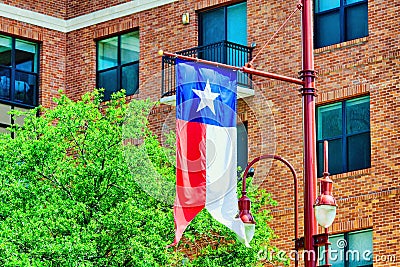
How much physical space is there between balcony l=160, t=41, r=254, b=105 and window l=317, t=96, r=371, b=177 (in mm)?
2795

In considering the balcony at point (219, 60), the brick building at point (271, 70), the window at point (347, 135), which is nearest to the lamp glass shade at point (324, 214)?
the brick building at point (271, 70)

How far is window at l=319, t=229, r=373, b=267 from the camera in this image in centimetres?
3209

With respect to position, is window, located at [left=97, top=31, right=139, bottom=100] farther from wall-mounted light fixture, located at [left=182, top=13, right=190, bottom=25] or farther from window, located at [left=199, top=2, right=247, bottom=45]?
window, located at [left=199, top=2, right=247, bottom=45]

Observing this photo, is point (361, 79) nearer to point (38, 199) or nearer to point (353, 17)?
point (353, 17)

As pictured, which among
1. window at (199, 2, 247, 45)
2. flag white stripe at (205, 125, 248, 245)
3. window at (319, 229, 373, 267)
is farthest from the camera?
window at (199, 2, 247, 45)

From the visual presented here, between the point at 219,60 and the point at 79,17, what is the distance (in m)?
6.81

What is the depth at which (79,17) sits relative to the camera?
1628 inches

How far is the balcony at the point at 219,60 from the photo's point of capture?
117 feet

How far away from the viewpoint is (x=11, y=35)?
40406mm

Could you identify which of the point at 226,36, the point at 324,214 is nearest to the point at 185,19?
the point at 226,36

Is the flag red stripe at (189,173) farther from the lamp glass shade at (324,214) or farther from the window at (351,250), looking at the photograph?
the window at (351,250)

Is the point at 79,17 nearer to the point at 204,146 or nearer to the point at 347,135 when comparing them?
the point at 347,135

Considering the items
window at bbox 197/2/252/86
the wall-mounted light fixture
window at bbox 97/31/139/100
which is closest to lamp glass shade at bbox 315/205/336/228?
window at bbox 197/2/252/86

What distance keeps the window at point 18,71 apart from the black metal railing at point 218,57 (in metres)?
5.40
